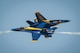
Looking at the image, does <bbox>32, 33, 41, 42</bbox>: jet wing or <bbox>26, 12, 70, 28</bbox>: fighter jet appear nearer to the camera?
<bbox>32, 33, 41, 42</bbox>: jet wing

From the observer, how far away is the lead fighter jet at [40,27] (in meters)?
112

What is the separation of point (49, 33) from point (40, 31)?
141 inches

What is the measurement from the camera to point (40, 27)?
114750mm

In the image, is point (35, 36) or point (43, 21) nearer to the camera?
point (35, 36)

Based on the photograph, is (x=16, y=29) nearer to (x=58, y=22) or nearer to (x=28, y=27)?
(x=28, y=27)

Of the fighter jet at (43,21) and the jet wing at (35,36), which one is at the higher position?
the fighter jet at (43,21)

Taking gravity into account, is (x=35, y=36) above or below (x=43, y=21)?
below

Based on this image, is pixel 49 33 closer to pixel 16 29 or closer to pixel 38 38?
pixel 38 38

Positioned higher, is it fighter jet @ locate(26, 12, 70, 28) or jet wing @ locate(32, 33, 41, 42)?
Result: fighter jet @ locate(26, 12, 70, 28)

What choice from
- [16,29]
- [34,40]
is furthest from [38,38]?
[16,29]

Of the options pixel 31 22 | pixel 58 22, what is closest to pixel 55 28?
pixel 58 22

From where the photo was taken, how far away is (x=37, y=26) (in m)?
115

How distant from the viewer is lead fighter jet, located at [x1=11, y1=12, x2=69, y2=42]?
11206 cm

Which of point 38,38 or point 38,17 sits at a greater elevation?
A: point 38,17
